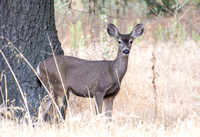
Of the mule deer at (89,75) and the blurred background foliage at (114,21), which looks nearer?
the mule deer at (89,75)

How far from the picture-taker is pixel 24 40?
514cm

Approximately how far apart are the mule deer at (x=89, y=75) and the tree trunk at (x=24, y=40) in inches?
7.7

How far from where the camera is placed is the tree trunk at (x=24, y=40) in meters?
5.11

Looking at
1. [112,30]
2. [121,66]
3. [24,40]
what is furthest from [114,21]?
[24,40]

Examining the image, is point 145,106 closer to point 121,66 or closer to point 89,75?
point 121,66

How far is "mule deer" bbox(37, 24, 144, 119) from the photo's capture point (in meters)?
5.02

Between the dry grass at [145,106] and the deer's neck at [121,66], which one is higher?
the deer's neck at [121,66]

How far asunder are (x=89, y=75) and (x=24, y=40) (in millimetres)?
936

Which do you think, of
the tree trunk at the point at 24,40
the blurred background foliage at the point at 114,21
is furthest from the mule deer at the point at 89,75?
the blurred background foliage at the point at 114,21

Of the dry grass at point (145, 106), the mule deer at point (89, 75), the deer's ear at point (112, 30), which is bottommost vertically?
the dry grass at point (145, 106)

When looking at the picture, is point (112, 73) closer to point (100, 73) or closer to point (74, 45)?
point (100, 73)

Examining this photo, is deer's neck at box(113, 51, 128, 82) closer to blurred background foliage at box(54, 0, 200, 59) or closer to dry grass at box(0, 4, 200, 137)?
dry grass at box(0, 4, 200, 137)

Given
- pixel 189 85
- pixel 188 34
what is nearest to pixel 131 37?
pixel 189 85

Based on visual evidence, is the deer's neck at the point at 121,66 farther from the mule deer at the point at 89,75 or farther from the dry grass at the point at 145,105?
the dry grass at the point at 145,105
